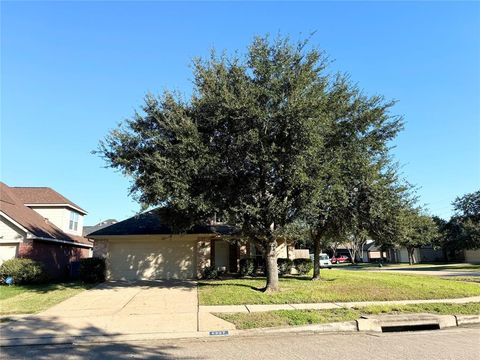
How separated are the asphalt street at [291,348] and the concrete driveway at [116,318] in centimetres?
91

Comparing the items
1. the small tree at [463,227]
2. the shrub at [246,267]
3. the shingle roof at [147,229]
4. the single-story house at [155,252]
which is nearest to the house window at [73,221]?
the shingle roof at [147,229]

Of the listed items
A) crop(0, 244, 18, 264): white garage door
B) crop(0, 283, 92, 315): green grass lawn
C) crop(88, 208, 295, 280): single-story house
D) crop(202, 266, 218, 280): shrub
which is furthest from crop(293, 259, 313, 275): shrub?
crop(0, 244, 18, 264): white garage door

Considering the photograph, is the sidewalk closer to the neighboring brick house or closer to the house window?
the neighboring brick house

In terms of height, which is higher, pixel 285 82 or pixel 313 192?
pixel 285 82

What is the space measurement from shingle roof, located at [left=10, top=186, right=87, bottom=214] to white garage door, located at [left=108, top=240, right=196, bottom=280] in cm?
1004

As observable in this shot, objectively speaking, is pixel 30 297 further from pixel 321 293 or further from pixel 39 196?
pixel 39 196

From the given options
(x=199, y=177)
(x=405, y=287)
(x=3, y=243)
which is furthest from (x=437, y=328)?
(x=3, y=243)

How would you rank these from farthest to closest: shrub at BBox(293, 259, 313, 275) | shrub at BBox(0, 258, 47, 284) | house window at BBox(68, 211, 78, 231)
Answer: house window at BBox(68, 211, 78, 231)
shrub at BBox(293, 259, 313, 275)
shrub at BBox(0, 258, 47, 284)

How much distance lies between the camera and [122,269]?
2273 centimetres

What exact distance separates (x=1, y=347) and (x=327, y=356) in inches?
269

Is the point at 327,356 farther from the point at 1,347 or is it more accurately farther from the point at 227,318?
the point at 1,347

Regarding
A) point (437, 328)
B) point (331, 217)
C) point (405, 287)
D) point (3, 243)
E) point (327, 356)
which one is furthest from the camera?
point (3, 243)

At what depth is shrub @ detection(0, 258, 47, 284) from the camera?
1986 cm

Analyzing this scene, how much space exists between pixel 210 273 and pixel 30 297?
363 inches
